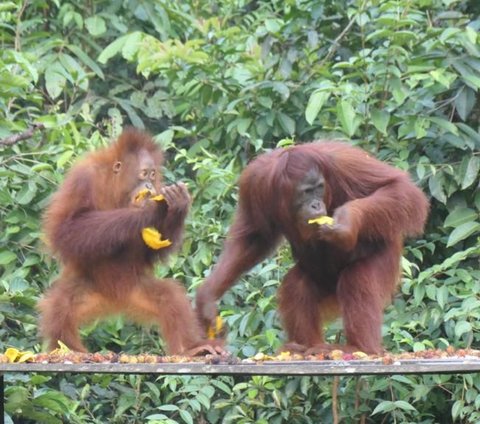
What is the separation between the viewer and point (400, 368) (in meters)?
3.43

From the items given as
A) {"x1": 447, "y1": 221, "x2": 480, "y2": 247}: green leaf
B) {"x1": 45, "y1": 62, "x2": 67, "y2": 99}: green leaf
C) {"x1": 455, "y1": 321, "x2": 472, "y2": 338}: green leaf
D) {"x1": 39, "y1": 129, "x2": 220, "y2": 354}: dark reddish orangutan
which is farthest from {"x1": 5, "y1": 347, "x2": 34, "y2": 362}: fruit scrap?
{"x1": 45, "y1": 62, "x2": 67, "y2": 99}: green leaf

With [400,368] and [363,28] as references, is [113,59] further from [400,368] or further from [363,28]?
[400,368]

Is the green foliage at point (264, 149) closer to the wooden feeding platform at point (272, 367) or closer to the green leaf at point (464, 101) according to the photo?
the green leaf at point (464, 101)

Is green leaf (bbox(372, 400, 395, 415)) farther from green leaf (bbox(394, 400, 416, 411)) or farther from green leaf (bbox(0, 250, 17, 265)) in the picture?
green leaf (bbox(0, 250, 17, 265))

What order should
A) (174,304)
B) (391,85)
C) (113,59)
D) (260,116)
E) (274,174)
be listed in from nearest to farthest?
(274,174)
(174,304)
(391,85)
(260,116)
(113,59)

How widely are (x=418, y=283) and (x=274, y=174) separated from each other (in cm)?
107

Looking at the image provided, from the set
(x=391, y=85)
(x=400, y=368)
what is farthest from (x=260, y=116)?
(x=400, y=368)

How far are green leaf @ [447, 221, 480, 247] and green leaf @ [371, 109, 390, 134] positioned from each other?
1.80ft

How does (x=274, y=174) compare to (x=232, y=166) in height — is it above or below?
above

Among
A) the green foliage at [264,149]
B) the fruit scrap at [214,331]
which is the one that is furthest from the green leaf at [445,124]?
the fruit scrap at [214,331]

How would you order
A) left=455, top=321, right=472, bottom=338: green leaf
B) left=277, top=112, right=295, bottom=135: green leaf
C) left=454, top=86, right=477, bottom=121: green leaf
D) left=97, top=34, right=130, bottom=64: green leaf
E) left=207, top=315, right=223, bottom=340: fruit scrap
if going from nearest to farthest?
1. left=207, top=315, right=223, bottom=340: fruit scrap
2. left=455, top=321, right=472, bottom=338: green leaf
3. left=454, top=86, right=477, bottom=121: green leaf
4. left=277, top=112, right=295, bottom=135: green leaf
5. left=97, top=34, right=130, bottom=64: green leaf

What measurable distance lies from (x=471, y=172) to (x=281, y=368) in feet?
7.10

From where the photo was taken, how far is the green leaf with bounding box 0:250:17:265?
526cm

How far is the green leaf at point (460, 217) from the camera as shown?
5.30 m
